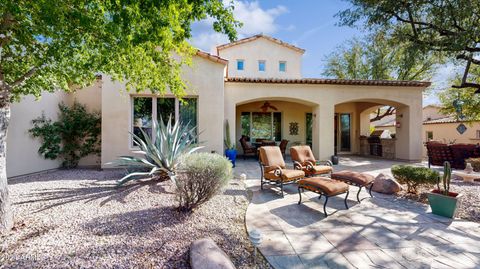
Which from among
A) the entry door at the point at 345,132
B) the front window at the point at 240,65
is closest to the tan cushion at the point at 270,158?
the entry door at the point at 345,132

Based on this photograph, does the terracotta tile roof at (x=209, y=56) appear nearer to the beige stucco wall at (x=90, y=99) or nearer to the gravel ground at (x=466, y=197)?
the beige stucco wall at (x=90, y=99)

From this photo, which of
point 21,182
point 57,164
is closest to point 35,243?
point 21,182

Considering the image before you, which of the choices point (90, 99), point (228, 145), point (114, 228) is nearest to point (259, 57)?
point (228, 145)

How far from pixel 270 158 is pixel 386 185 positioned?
10.6 feet

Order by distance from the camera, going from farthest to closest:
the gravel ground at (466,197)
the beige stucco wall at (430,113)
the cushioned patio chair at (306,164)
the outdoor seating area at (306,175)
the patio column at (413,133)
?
the beige stucco wall at (430,113) → the patio column at (413,133) → the cushioned patio chair at (306,164) → the outdoor seating area at (306,175) → the gravel ground at (466,197)

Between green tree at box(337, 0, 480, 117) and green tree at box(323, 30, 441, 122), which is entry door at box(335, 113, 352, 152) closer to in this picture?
green tree at box(323, 30, 441, 122)

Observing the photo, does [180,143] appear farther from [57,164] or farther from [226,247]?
[57,164]

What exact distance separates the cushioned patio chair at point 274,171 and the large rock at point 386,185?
216 centimetres

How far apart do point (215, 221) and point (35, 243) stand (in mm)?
2515

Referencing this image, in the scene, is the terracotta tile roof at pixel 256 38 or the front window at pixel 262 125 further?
the terracotta tile roof at pixel 256 38

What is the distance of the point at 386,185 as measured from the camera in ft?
19.4

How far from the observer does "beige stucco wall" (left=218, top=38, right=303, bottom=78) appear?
17.8 metres

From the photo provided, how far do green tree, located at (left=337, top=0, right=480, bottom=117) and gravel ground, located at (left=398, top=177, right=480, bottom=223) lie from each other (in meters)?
3.11

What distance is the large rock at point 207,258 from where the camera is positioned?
7.80ft
